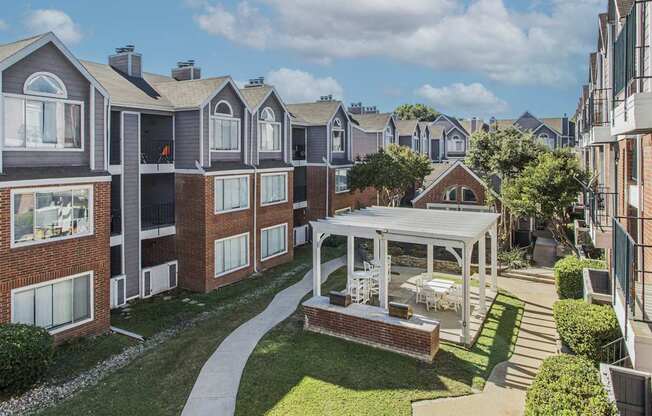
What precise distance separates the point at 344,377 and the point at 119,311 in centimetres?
1070

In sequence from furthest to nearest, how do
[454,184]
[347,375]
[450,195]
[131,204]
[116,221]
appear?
[450,195] → [454,184] → [131,204] → [116,221] → [347,375]

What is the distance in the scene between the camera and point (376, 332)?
46.7 ft

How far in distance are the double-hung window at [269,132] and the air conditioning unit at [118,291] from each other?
34.1 ft

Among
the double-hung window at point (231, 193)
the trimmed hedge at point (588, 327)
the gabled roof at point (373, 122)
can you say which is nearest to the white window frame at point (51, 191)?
the double-hung window at point (231, 193)

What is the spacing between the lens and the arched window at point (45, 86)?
14492 millimetres

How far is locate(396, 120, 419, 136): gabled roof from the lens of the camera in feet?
163

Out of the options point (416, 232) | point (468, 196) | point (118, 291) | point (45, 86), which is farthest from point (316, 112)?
point (45, 86)

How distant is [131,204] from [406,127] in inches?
1436

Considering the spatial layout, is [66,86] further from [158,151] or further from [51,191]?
[158,151]

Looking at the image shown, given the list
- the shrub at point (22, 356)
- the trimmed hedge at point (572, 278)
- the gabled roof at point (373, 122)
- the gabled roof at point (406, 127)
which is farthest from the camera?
the gabled roof at point (406, 127)

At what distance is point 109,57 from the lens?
77.6 feet

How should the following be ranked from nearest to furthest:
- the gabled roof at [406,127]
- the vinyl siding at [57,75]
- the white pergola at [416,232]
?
the vinyl siding at [57,75]
the white pergola at [416,232]
the gabled roof at [406,127]

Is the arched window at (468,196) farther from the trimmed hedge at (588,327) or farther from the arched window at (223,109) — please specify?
the trimmed hedge at (588,327)

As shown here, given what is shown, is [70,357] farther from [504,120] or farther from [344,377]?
[504,120]
